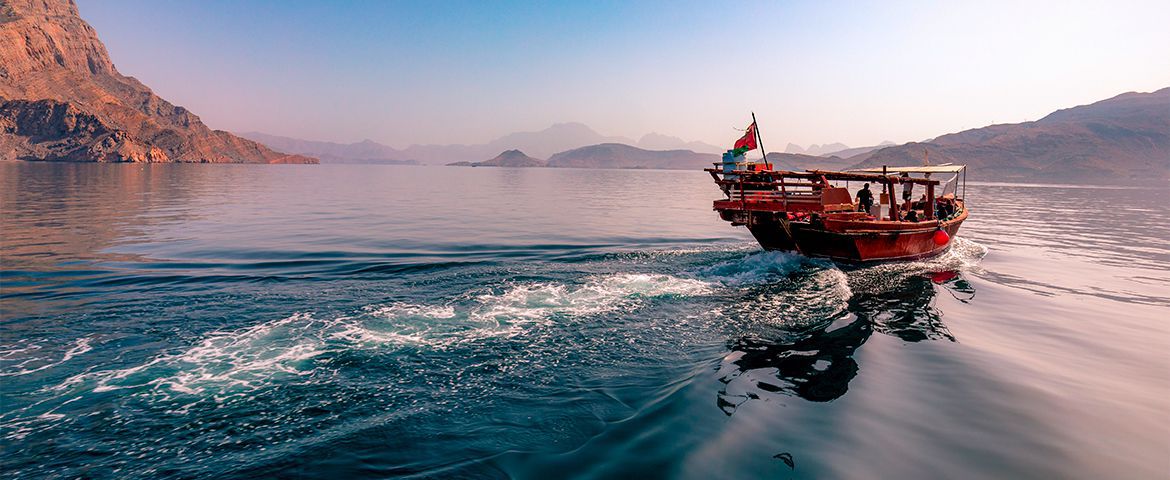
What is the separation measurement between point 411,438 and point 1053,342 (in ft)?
50.2

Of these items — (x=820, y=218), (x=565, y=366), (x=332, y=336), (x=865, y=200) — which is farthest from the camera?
(x=865, y=200)

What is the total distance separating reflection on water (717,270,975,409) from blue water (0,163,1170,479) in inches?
3.0

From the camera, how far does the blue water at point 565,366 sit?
264 inches

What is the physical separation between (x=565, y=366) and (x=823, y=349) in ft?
19.6

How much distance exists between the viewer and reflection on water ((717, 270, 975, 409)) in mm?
9023

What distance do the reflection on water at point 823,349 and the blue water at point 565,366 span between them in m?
0.08

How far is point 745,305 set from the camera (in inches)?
566

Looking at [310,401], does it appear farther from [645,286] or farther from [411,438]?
[645,286]

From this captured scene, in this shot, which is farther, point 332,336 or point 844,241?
point 844,241

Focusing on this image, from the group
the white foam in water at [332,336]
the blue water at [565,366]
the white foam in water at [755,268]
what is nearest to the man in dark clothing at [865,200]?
the blue water at [565,366]

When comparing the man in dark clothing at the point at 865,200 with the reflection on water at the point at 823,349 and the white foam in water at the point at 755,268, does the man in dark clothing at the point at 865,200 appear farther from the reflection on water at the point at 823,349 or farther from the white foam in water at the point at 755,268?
the reflection on water at the point at 823,349

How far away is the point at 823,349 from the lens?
36.6 ft

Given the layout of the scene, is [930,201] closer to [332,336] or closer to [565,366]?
[565,366]

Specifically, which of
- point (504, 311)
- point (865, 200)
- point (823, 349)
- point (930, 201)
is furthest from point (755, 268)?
point (930, 201)
